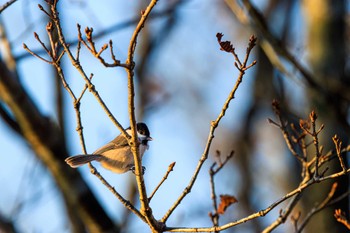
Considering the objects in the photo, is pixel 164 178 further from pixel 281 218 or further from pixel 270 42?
pixel 270 42

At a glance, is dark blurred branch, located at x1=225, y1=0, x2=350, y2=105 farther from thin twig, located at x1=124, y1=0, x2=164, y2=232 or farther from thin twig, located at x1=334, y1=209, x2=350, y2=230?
thin twig, located at x1=124, y1=0, x2=164, y2=232

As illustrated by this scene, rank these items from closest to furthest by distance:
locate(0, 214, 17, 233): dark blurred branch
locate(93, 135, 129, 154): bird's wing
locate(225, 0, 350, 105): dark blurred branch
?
locate(93, 135, 129, 154): bird's wing
locate(225, 0, 350, 105): dark blurred branch
locate(0, 214, 17, 233): dark blurred branch

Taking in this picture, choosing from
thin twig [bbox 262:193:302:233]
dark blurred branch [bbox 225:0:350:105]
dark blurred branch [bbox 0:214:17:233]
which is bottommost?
thin twig [bbox 262:193:302:233]

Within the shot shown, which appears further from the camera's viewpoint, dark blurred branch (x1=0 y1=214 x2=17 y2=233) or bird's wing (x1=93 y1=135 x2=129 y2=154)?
dark blurred branch (x1=0 y1=214 x2=17 y2=233)

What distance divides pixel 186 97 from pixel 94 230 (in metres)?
A: 8.70

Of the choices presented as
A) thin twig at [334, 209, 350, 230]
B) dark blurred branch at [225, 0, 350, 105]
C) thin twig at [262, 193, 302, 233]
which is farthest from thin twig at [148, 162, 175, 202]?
dark blurred branch at [225, 0, 350, 105]

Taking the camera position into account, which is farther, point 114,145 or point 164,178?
point 114,145

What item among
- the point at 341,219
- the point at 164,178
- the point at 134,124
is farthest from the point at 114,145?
the point at 341,219

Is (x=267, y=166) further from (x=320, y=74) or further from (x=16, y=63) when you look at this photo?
(x=16, y=63)

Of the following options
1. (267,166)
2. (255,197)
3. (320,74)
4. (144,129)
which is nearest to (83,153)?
(144,129)

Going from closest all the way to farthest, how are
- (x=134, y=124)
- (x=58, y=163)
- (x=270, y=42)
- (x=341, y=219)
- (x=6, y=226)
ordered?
(x=134, y=124), (x=341, y=219), (x=270, y=42), (x=6, y=226), (x=58, y=163)

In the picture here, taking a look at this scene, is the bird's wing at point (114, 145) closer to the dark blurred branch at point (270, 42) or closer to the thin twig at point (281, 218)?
the thin twig at point (281, 218)

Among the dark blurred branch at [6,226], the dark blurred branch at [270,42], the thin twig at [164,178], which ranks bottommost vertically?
the thin twig at [164,178]

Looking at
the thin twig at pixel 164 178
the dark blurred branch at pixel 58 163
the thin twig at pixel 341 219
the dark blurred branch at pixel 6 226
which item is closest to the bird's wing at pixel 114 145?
the dark blurred branch at pixel 58 163
